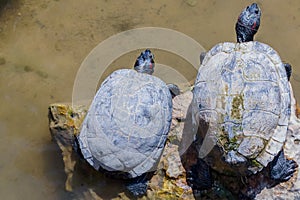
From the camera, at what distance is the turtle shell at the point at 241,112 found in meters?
3.23

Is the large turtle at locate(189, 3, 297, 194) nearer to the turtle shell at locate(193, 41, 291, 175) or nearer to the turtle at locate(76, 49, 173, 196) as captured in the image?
the turtle shell at locate(193, 41, 291, 175)

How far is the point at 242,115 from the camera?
3229 millimetres

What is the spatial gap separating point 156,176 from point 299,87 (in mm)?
1957

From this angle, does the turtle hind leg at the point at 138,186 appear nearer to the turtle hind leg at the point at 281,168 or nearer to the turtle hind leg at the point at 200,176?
the turtle hind leg at the point at 200,176

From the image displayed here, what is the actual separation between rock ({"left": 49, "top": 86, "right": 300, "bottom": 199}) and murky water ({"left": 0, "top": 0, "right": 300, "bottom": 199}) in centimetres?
57

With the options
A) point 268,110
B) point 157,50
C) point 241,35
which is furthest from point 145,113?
point 157,50

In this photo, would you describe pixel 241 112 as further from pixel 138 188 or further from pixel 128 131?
pixel 138 188

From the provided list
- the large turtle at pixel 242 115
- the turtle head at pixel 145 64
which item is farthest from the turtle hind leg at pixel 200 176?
the turtle head at pixel 145 64

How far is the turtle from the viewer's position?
3.47 m

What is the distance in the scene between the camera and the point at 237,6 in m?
5.00

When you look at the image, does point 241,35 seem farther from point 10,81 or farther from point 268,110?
point 10,81

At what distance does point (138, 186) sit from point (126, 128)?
0.48 m

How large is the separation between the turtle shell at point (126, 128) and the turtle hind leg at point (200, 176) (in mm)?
305

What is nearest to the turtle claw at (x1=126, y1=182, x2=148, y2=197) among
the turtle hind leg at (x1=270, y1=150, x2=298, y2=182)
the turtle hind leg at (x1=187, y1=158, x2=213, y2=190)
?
the turtle hind leg at (x1=187, y1=158, x2=213, y2=190)
